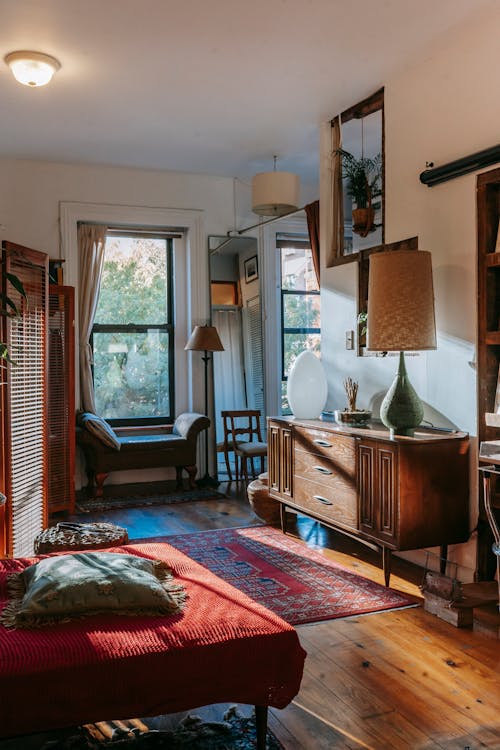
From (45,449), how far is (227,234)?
11.4 ft

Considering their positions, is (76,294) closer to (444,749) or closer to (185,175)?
(185,175)

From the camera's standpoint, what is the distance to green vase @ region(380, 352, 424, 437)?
12.7ft

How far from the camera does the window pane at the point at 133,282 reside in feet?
23.5

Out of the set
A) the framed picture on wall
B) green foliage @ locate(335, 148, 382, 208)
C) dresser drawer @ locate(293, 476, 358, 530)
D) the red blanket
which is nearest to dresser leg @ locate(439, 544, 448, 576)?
dresser drawer @ locate(293, 476, 358, 530)

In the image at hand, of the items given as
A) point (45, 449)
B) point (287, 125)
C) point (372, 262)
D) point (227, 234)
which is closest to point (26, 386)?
point (45, 449)

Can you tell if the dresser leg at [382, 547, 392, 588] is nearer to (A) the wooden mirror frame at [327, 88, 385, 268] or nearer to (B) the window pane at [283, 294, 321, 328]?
(A) the wooden mirror frame at [327, 88, 385, 268]

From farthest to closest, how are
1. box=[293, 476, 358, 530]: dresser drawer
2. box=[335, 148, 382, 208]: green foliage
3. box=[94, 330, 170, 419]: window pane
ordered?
box=[94, 330, 170, 419]: window pane
box=[335, 148, 382, 208]: green foliage
box=[293, 476, 358, 530]: dresser drawer

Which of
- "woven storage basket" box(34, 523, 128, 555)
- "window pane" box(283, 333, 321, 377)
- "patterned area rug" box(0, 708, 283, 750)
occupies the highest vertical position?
"window pane" box(283, 333, 321, 377)

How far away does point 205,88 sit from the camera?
4.85 meters

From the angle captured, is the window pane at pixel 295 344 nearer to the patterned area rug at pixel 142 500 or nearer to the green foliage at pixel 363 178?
the patterned area rug at pixel 142 500

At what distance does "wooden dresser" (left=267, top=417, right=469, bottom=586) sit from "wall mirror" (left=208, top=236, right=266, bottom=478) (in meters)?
2.93

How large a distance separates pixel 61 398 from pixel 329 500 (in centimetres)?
262

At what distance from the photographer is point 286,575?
4.06m

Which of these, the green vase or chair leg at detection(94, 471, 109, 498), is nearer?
the green vase
